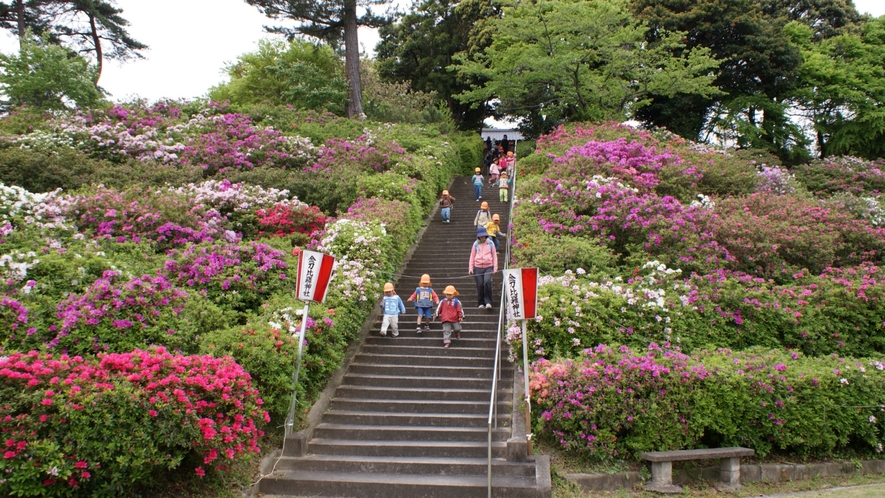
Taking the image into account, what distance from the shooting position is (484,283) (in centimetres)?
1119

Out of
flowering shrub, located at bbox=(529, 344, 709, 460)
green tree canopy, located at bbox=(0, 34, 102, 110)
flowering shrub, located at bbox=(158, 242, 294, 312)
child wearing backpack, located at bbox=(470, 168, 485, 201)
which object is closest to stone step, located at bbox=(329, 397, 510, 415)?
flowering shrub, located at bbox=(529, 344, 709, 460)

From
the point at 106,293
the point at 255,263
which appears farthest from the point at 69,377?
the point at 255,263

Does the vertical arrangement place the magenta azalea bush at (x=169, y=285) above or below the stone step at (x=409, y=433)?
above

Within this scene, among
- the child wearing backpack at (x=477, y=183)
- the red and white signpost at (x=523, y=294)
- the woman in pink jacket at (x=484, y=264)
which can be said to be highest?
the child wearing backpack at (x=477, y=183)

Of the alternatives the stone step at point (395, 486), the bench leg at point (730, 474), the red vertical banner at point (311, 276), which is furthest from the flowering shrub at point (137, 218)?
the bench leg at point (730, 474)

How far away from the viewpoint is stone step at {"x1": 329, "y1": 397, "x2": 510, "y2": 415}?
8.45 metres

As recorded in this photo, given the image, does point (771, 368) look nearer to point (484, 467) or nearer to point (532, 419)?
point (532, 419)

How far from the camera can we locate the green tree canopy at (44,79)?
2055 cm

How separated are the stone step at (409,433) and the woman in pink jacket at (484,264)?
3.52 meters

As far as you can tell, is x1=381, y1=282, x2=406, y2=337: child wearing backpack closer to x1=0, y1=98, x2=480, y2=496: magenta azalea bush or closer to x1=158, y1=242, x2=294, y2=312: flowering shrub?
x1=0, y1=98, x2=480, y2=496: magenta azalea bush

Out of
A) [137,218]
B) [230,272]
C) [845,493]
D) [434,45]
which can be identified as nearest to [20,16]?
[434,45]

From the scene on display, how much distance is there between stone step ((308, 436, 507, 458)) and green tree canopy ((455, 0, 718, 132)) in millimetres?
16357

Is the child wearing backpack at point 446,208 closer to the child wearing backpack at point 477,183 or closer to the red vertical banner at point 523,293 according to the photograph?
the child wearing backpack at point 477,183

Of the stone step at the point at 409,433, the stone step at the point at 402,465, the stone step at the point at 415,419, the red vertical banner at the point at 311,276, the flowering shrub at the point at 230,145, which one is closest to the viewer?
the stone step at the point at 402,465
